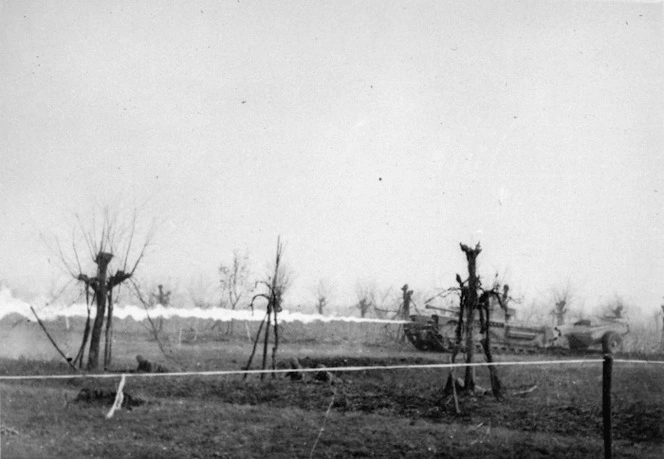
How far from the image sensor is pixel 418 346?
939 inches

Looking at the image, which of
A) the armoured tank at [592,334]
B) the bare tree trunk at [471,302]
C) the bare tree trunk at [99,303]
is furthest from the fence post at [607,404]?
the armoured tank at [592,334]

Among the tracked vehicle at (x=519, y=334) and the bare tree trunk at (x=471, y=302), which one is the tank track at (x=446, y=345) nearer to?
the tracked vehicle at (x=519, y=334)

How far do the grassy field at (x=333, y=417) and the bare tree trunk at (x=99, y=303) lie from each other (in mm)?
888

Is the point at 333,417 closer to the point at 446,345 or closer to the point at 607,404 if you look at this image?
the point at 607,404

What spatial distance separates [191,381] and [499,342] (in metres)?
14.7

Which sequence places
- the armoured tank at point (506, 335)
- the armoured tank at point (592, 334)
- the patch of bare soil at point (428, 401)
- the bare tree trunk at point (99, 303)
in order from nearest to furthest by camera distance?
1. the patch of bare soil at point (428, 401)
2. the bare tree trunk at point (99, 303)
3. the armoured tank at point (506, 335)
4. the armoured tank at point (592, 334)

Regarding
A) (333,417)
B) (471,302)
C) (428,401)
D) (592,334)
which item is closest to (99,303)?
(333,417)

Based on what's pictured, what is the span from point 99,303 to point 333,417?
32.3ft

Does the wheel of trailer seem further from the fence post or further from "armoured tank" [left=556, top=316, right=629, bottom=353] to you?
the fence post

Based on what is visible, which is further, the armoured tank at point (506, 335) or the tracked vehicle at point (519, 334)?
the armoured tank at point (506, 335)

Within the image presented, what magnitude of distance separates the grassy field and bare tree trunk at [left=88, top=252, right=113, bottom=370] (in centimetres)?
89

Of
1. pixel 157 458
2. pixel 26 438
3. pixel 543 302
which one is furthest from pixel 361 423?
pixel 543 302

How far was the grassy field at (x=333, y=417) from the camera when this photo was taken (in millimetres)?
7539

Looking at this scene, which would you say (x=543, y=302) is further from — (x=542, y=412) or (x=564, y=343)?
(x=542, y=412)
